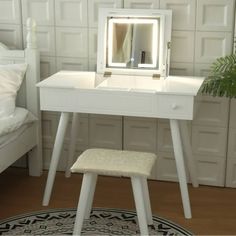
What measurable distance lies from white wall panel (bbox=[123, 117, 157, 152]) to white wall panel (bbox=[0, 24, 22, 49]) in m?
0.88

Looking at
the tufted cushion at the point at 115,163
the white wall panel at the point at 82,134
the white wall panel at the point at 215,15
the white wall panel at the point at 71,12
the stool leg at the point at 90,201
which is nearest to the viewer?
the tufted cushion at the point at 115,163

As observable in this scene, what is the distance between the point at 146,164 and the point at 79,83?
0.68 m

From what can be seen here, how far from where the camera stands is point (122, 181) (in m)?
3.56

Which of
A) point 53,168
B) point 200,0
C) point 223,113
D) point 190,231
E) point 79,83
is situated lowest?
point 190,231

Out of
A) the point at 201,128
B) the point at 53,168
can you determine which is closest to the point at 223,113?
the point at 201,128

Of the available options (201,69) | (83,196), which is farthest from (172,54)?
(83,196)

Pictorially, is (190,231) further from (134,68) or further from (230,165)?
(134,68)

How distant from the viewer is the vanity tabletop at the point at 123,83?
2943 millimetres

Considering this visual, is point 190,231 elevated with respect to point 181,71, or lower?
lower

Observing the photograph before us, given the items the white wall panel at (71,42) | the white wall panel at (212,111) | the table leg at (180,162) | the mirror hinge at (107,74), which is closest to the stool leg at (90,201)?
the table leg at (180,162)

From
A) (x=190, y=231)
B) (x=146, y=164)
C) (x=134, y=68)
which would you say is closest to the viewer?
(x=146, y=164)

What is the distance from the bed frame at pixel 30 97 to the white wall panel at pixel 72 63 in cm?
16

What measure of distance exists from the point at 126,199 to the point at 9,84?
101 centimetres

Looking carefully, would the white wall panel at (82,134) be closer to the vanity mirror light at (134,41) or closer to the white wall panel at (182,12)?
the vanity mirror light at (134,41)
